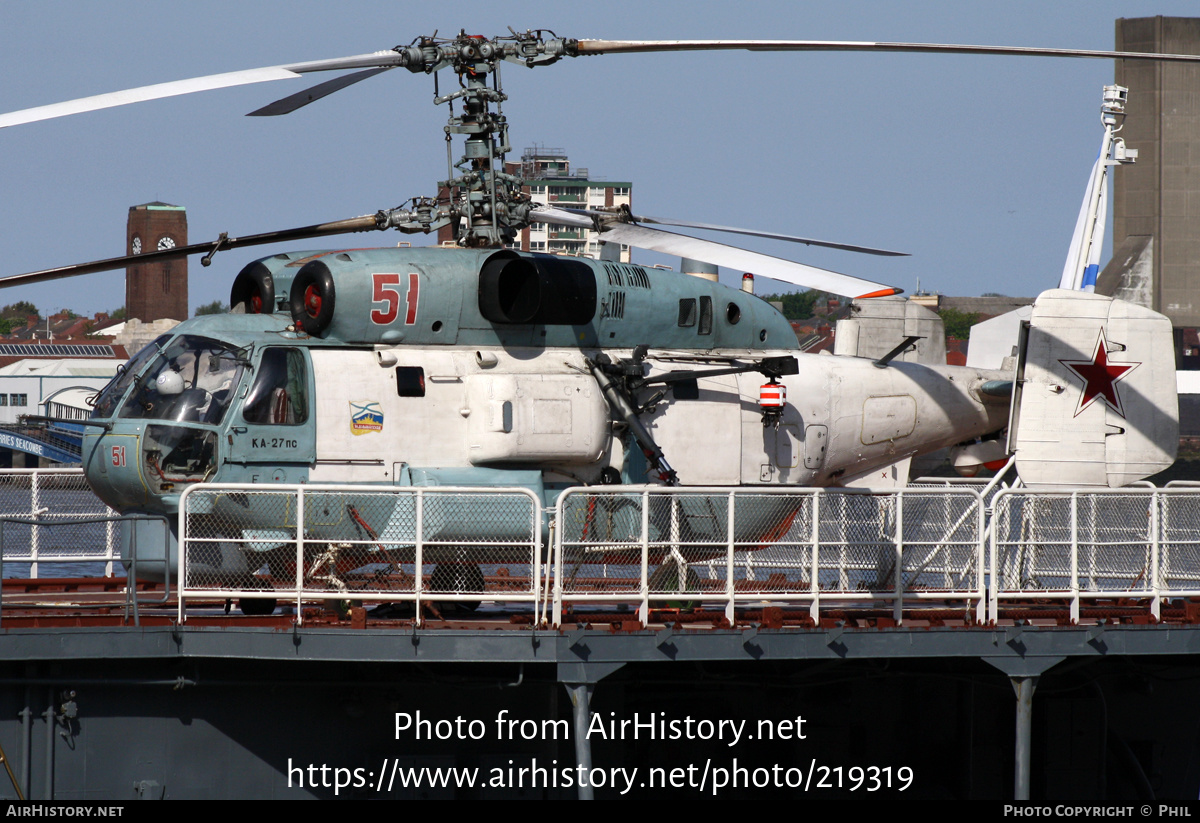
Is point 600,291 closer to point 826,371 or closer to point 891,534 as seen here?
point 826,371

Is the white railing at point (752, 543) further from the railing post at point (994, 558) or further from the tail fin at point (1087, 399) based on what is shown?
the tail fin at point (1087, 399)

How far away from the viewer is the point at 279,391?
458 inches

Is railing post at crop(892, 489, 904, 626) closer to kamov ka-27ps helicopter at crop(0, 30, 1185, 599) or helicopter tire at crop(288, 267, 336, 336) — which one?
kamov ka-27ps helicopter at crop(0, 30, 1185, 599)

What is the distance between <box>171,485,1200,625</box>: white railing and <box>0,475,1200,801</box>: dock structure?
1.6 inches

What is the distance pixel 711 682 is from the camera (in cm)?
1191

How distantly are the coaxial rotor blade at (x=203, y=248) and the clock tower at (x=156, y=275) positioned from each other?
102493 mm

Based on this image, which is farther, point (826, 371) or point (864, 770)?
point (826, 371)

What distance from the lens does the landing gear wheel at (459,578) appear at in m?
12.4

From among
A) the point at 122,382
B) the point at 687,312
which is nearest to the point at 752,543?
the point at 687,312

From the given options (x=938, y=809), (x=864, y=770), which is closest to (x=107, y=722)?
(x=864, y=770)

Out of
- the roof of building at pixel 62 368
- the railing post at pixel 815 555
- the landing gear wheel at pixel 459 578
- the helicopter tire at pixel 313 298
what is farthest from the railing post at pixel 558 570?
the roof of building at pixel 62 368

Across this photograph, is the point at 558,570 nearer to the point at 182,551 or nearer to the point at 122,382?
the point at 182,551

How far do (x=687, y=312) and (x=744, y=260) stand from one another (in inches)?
55.7

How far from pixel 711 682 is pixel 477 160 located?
546 cm
